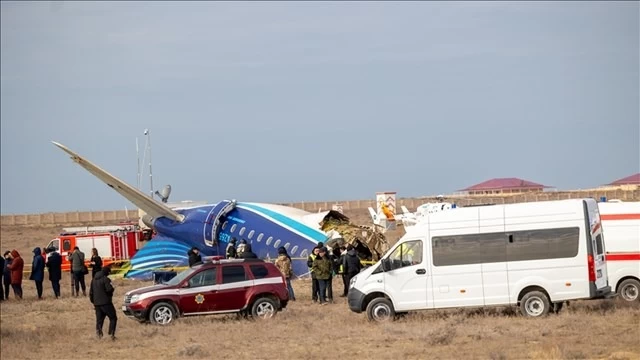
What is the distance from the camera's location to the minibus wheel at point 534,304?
2491 cm

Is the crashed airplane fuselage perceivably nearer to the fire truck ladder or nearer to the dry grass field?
the fire truck ladder

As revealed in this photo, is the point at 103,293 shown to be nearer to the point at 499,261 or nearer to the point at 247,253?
the point at 499,261

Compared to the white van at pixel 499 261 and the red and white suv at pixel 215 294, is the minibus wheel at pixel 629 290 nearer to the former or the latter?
the white van at pixel 499 261

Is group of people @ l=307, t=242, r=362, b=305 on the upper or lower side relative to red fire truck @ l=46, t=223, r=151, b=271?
lower

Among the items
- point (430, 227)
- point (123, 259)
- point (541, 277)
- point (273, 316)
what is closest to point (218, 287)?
point (273, 316)

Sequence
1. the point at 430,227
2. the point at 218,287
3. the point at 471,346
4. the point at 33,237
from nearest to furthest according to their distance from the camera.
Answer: the point at 471,346 → the point at 430,227 → the point at 218,287 → the point at 33,237

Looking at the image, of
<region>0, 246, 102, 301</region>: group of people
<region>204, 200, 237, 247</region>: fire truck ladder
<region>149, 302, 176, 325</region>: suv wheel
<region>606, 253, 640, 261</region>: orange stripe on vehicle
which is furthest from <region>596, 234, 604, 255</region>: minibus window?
<region>204, 200, 237, 247</region>: fire truck ladder

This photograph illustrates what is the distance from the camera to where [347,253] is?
32.7m

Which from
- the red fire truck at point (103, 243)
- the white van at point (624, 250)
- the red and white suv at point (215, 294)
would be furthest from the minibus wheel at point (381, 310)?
the red fire truck at point (103, 243)

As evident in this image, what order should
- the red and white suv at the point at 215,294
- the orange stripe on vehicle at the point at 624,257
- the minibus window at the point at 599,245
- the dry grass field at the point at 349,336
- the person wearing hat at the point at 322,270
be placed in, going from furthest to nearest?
the person wearing hat at the point at 322,270
the red and white suv at the point at 215,294
the orange stripe on vehicle at the point at 624,257
the minibus window at the point at 599,245
the dry grass field at the point at 349,336

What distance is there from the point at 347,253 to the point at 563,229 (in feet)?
30.0

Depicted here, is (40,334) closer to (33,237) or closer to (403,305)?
(403,305)

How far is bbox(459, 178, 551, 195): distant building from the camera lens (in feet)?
409

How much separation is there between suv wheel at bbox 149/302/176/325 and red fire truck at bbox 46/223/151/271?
2051cm
